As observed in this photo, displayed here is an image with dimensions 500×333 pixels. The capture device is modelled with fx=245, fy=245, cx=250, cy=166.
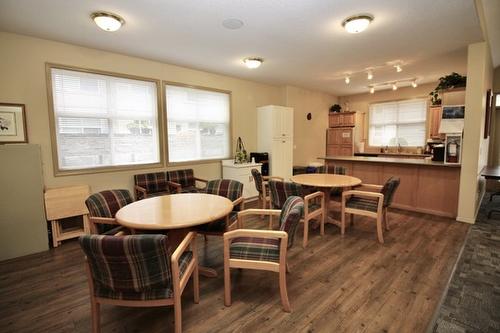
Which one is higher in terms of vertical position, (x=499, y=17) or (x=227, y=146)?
(x=499, y=17)

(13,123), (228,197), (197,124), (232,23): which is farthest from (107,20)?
(197,124)

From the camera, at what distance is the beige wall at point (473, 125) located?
3525mm

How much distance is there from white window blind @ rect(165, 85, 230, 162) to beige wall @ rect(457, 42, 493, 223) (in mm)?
4111

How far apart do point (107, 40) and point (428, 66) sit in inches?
218

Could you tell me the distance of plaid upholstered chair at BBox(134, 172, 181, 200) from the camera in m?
3.98

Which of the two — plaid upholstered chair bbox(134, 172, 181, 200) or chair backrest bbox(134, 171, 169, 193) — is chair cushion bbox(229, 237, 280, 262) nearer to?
plaid upholstered chair bbox(134, 172, 181, 200)

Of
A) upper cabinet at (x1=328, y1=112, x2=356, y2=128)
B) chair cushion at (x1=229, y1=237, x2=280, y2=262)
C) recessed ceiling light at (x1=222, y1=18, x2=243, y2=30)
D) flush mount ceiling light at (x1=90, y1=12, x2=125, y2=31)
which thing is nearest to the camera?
chair cushion at (x1=229, y1=237, x2=280, y2=262)

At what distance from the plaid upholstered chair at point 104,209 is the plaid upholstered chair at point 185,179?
164 cm

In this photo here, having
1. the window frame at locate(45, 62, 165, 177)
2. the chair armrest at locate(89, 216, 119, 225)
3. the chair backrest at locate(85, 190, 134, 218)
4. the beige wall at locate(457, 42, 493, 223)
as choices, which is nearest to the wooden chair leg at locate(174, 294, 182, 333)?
the chair armrest at locate(89, 216, 119, 225)

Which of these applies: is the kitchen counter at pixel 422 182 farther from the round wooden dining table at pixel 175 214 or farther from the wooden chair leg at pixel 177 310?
the wooden chair leg at pixel 177 310

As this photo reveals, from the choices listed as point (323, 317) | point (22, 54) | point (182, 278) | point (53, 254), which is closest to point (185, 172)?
point (53, 254)

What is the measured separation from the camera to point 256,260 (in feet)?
6.43

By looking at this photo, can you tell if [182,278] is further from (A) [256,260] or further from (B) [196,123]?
(B) [196,123]

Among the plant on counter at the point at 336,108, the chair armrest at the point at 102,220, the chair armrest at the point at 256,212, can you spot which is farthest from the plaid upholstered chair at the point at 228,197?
the plant on counter at the point at 336,108
